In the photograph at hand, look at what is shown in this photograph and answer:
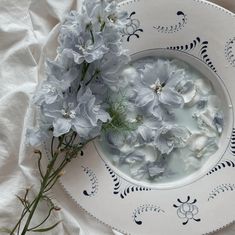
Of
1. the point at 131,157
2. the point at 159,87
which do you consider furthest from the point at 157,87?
the point at 131,157

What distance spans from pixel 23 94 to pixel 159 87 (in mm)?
210

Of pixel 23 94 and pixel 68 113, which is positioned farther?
pixel 23 94

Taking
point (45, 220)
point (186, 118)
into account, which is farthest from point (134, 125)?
point (45, 220)

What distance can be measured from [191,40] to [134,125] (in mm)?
153

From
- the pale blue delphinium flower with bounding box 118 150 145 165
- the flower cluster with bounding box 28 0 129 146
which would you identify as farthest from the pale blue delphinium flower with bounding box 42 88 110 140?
the pale blue delphinium flower with bounding box 118 150 145 165

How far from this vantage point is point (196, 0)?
75 centimetres

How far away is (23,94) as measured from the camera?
30.3 inches

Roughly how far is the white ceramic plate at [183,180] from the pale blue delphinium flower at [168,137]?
0.06m

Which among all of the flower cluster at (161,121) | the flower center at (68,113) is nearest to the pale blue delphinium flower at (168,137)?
the flower cluster at (161,121)

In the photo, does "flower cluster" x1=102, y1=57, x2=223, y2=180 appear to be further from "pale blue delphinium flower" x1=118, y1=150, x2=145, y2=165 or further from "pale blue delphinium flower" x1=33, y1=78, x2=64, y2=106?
"pale blue delphinium flower" x1=33, y1=78, x2=64, y2=106

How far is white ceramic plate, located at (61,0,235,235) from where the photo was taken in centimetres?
73

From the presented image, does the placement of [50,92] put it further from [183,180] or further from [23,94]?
[183,180]

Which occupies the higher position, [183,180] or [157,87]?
[157,87]

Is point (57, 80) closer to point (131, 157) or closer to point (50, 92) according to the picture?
point (50, 92)
